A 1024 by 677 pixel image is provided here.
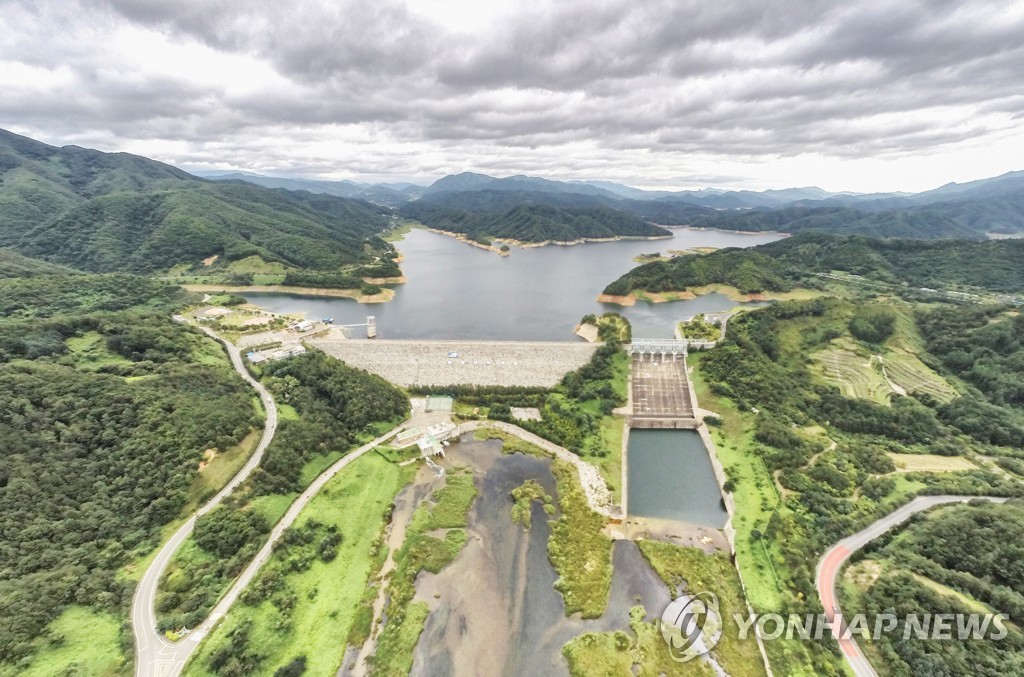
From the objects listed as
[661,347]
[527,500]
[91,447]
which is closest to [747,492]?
[527,500]

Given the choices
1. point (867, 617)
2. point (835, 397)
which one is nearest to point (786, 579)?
point (867, 617)

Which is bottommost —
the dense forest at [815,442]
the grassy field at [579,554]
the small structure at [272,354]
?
the grassy field at [579,554]

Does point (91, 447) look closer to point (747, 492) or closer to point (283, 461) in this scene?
point (283, 461)

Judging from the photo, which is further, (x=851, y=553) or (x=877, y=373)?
(x=877, y=373)

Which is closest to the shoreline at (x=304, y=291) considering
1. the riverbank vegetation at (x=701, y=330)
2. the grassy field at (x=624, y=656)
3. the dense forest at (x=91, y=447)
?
the dense forest at (x=91, y=447)

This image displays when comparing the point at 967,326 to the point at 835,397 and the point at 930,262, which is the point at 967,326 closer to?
the point at 835,397

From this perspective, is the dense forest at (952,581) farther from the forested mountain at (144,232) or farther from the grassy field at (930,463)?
the forested mountain at (144,232)
